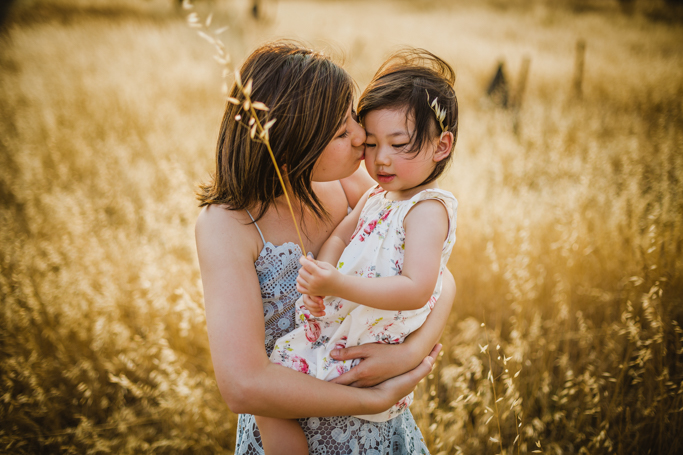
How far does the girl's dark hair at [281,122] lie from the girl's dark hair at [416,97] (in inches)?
4.9

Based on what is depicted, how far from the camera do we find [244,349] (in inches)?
44.9

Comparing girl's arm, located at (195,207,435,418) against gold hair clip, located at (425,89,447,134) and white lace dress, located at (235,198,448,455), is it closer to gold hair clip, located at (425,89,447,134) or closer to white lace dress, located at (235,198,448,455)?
white lace dress, located at (235,198,448,455)

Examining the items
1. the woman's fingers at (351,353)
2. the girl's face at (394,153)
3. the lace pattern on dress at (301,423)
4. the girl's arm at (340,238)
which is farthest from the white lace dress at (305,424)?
the girl's face at (394,153)

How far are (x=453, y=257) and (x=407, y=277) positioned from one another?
1893 mm

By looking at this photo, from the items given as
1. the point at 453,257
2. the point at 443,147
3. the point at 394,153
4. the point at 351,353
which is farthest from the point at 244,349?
the point at 453,257

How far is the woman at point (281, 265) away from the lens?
1.15 m

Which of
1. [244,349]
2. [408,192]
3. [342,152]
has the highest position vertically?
[342,152]

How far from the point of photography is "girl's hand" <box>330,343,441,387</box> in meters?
1.26

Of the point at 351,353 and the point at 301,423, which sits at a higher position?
the point at 351,353

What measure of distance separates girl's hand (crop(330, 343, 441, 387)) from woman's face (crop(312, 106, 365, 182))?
2.06 feet

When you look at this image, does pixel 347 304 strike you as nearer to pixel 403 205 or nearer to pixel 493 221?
pixel 403 205

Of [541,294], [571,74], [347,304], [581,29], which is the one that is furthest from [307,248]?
[581,29]

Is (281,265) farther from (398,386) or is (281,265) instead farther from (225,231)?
(398,386)

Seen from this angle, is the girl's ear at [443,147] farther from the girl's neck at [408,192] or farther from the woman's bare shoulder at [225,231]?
the woman's bare shoulder at [225,231]
